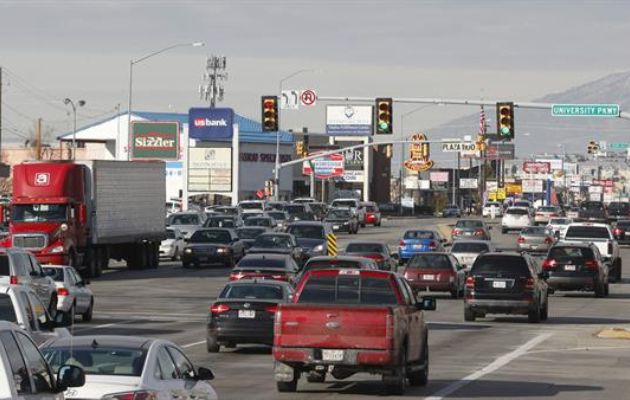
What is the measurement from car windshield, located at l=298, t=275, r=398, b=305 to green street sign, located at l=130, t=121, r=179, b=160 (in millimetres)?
80278

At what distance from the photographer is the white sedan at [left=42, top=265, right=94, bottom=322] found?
110 feet

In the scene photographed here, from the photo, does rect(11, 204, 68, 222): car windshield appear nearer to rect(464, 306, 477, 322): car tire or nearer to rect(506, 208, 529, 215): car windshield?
rect(464, 306, 477, 322): car tire

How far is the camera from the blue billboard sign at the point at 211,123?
365 ft

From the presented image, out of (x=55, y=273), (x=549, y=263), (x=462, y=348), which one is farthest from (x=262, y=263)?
(x=462, y=348)

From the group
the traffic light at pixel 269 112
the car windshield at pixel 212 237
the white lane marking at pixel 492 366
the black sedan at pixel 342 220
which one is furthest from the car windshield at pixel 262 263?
the black sedan at pixel 342 220

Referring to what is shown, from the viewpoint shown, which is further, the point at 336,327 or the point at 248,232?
the point at 248,232

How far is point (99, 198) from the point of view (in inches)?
2119

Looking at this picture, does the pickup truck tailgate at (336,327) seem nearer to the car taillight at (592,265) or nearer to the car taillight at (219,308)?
the car taillight at (219,308)

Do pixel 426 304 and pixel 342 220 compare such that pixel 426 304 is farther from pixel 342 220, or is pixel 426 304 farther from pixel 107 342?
pixel 342 220

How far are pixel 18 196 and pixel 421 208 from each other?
12955 cm

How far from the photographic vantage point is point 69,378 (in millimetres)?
11617

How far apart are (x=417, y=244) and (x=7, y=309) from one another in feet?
147

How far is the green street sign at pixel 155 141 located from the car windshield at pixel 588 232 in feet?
158

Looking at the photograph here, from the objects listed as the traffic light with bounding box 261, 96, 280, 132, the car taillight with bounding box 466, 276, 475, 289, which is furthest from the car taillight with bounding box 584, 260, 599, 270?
the traffic light with bounding box 261, 96, 280, 132
